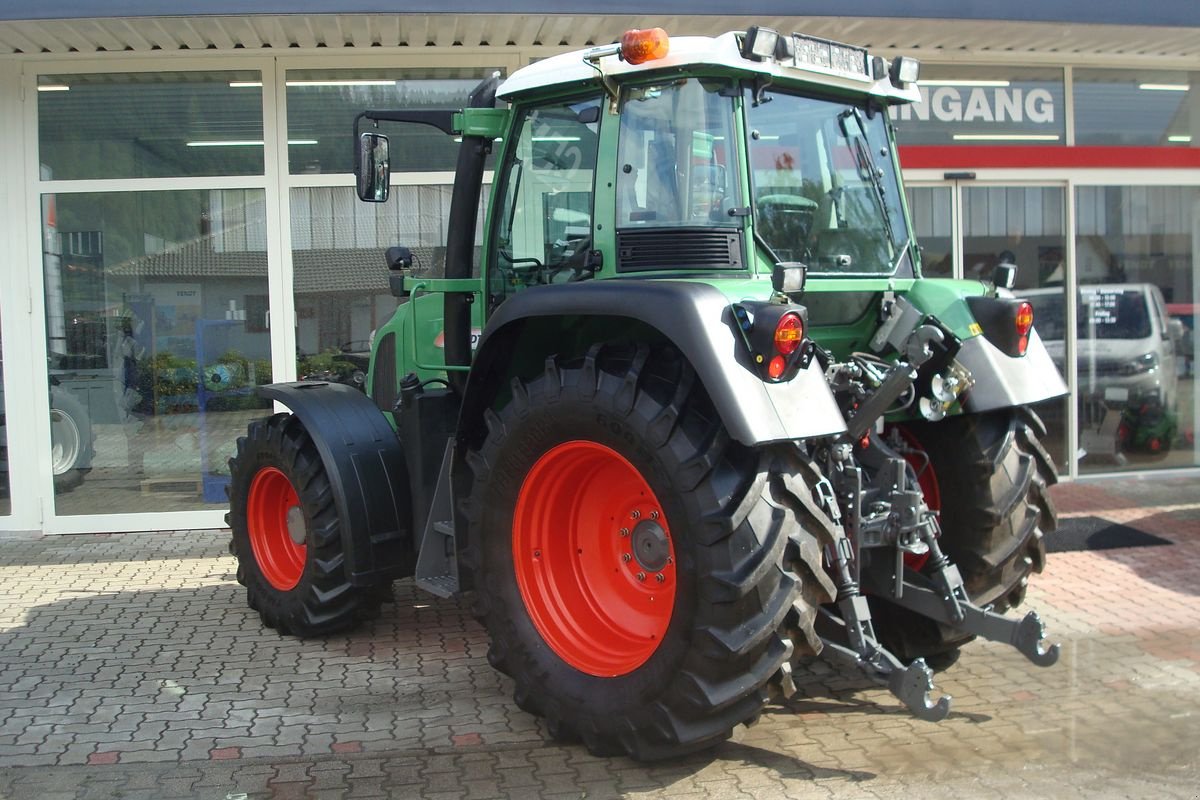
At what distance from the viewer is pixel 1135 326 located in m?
9.78

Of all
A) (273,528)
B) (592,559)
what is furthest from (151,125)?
(592,559)

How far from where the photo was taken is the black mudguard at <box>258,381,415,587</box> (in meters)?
5.25

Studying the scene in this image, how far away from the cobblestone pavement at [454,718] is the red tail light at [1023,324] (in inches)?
58.7

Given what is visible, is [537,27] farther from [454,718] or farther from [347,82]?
[454,718]

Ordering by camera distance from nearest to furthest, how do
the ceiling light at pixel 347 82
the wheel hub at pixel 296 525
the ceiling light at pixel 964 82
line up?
the wheel hub at pixel 296 525 < the ceiling light at pixel 347 82 < the ceiling light at pixel 964 82

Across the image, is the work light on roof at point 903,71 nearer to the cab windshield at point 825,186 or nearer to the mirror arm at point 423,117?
the cab windshield at point 825,186

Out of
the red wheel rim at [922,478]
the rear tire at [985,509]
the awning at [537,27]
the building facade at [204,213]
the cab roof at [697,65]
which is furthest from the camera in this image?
the building facade at [204,213]

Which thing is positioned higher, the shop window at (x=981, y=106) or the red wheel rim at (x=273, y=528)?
the shop window at (x=981, y=106)

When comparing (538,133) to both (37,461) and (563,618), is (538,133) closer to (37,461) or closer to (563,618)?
(563,618)

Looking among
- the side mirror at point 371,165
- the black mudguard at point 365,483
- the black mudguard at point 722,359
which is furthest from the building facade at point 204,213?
the black mudguard at point 722,359

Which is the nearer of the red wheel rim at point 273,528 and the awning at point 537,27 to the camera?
the red wheel rim at point 273,528

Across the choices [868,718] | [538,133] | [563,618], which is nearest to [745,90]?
[538,133]

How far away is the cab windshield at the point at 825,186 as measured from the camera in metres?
4.18

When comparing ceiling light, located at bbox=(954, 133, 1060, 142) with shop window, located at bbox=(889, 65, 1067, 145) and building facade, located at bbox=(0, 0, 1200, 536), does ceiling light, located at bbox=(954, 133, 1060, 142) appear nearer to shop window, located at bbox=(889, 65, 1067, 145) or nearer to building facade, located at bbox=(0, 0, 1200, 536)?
shop window, located at bbox=(889, 65, 1067, 145)
